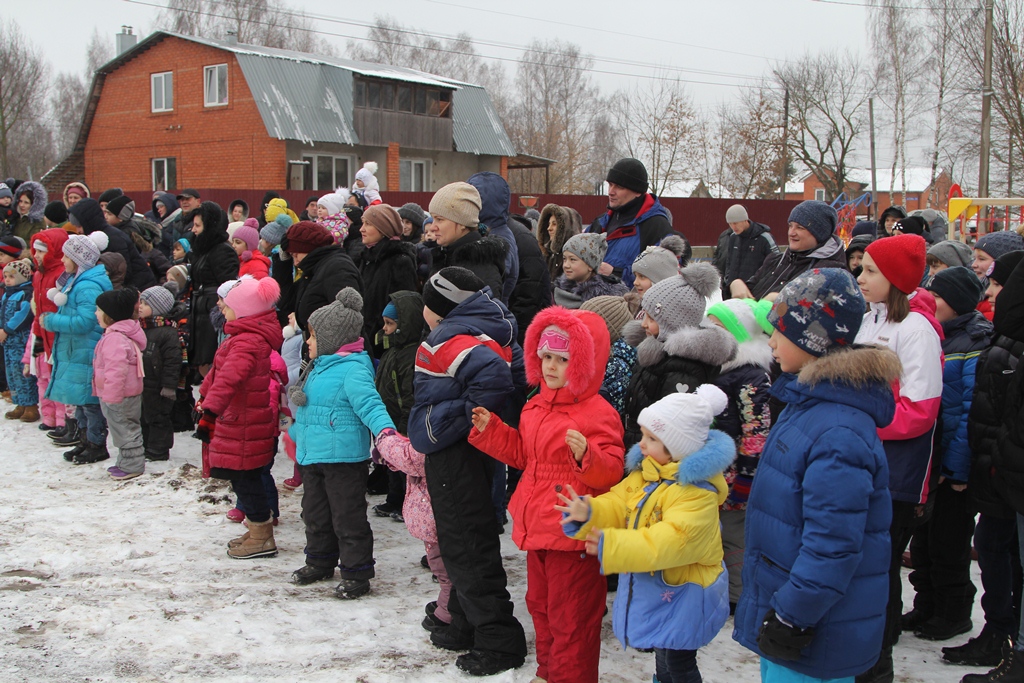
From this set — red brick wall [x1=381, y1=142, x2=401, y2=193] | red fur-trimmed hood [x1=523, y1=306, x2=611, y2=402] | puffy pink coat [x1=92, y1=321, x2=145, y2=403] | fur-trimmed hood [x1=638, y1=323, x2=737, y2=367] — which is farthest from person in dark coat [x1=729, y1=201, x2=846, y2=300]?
red brick wall [x1=381, y1=142, x2=401, y2=193]

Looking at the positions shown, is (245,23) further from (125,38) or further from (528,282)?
(528,282)

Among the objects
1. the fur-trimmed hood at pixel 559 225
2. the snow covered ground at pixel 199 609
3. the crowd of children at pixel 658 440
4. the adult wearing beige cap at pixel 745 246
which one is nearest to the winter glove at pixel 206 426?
the crowd of children at pixel 658 440

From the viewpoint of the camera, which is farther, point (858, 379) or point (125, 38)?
point (125, 38)

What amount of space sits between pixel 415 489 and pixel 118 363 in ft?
12.0

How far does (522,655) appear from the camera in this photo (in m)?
3.88

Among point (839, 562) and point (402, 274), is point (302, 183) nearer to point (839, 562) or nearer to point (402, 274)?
point (402, 274)

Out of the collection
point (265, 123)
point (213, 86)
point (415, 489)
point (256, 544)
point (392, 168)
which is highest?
point (213, 86)

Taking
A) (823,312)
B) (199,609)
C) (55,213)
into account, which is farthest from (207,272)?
(823,312)

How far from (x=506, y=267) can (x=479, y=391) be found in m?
1.41

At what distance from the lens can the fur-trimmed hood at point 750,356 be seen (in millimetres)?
3883

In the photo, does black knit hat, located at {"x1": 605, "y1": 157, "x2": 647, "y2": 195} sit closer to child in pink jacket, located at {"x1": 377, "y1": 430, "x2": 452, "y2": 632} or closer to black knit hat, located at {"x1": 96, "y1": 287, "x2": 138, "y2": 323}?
child in pink jacket, located at {"x1": 377, "y1": 430, "x2": 452, "y2": 632}

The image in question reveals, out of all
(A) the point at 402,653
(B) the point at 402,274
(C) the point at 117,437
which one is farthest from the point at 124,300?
(A) the point at 402,653

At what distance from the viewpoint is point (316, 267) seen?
593 centimetres

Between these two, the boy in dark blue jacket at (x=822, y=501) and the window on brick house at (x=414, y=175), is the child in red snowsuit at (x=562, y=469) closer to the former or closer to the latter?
the boy in dark blue jacket at (x=822, y=501)
